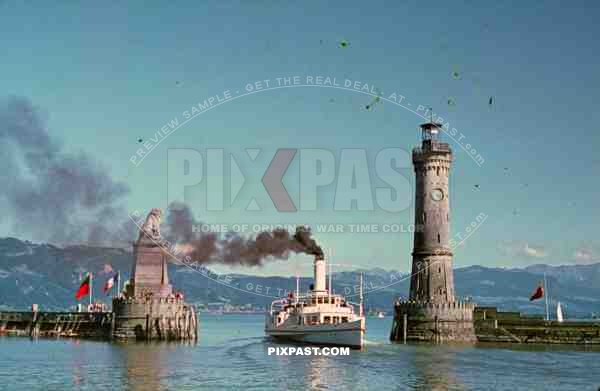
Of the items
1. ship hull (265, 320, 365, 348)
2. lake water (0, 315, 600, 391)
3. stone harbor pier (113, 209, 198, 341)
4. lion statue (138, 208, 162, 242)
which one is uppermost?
lion statue (138, 208, 162, 242)

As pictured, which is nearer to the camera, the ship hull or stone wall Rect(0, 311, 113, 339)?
the ship hull

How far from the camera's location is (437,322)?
86.5 meters

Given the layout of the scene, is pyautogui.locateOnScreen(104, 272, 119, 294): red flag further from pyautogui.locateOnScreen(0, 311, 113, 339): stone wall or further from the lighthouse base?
the lighthouse base

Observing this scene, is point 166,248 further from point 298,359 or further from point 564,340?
point 564,340

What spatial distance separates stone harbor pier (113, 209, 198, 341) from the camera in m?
84.9

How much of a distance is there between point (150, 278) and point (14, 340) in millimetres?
19115

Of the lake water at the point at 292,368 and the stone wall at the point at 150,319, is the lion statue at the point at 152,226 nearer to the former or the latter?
the stone wall at the point at 150,319

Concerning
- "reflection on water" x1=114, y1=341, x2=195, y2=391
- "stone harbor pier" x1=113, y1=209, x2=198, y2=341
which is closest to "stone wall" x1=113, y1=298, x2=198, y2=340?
"stone harbor pier" x1=113, y1=209, x2=198, y2=341

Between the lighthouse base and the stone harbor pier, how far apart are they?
2460 cm

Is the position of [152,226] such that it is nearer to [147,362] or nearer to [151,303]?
[151,303]

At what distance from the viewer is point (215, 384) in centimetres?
5222

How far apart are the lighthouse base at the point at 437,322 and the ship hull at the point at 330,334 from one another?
12.1m

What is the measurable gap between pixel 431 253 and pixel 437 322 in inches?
311

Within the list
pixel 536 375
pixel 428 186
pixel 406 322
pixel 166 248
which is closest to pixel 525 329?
pixel 406 322
